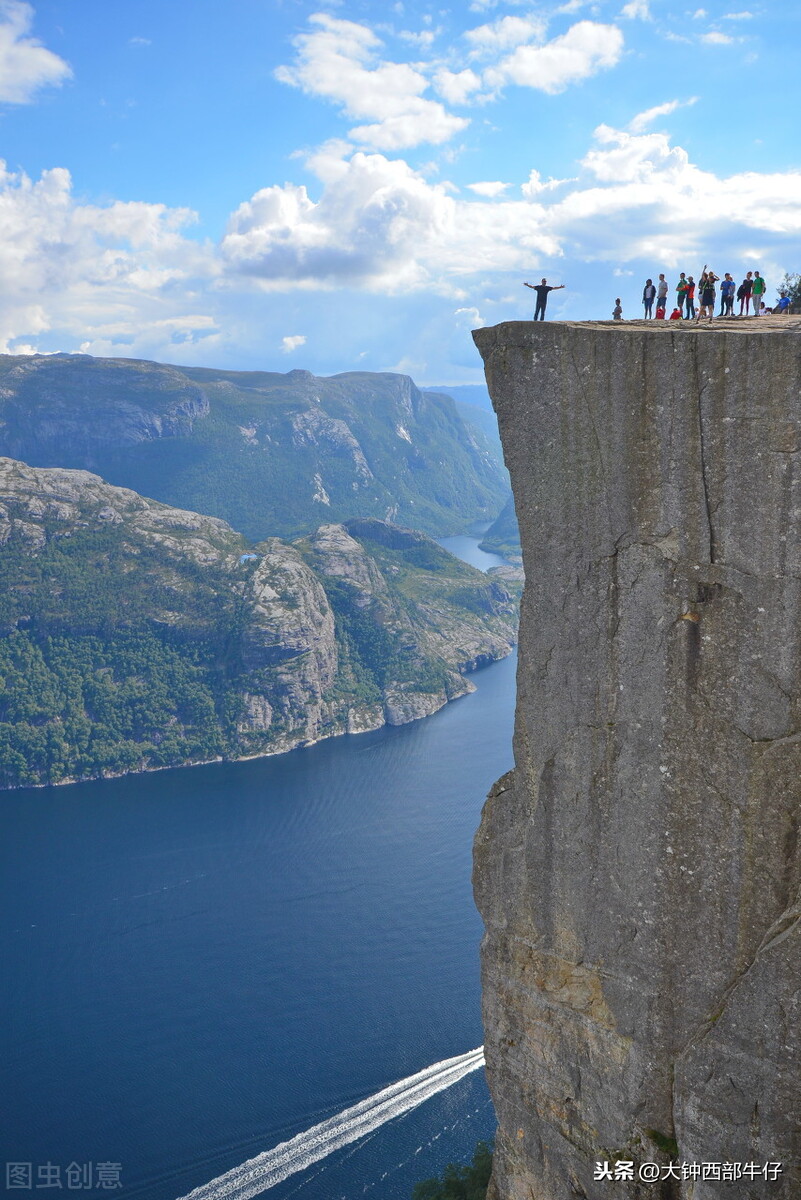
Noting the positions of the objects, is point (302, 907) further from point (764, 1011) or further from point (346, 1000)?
point (764, 1011)

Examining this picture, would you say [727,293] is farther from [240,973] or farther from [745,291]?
[240,973]

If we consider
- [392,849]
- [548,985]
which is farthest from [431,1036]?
[548,985]

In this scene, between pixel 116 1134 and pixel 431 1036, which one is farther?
pixel 431 1036

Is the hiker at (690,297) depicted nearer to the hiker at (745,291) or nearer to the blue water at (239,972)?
the hiker at (745,291)

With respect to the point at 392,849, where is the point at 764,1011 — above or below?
above

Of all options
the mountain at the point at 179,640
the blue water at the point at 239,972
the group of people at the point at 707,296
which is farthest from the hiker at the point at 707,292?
the mountain at the point at 179,640

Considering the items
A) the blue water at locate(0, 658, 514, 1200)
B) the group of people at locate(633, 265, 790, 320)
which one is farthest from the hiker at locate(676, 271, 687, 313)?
the blue water at locate(0, 658, 514, 1200)
